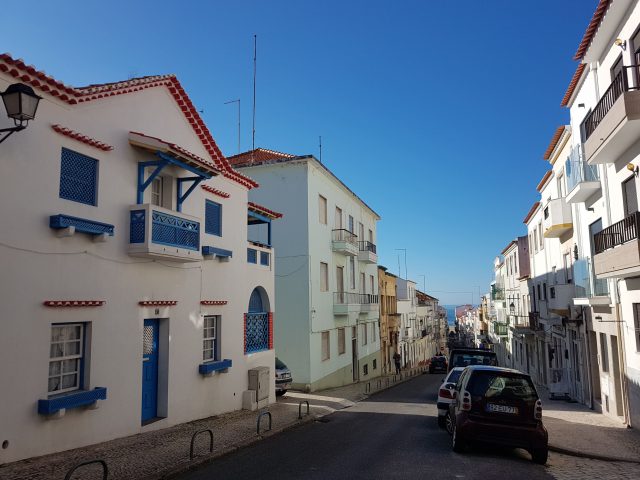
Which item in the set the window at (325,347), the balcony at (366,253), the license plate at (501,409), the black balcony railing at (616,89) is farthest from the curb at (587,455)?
the balcony at (366,253)

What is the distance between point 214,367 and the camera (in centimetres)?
1298

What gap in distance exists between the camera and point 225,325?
14.1 metres

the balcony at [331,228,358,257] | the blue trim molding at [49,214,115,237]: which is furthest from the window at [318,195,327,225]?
the blue trim molding at [49,214,115,237]

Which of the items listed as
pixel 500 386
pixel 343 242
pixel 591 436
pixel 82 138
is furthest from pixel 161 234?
pixel 343 242

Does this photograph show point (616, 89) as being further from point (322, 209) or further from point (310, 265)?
point (322, 209)

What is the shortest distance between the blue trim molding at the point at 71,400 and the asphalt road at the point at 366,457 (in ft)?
8.04

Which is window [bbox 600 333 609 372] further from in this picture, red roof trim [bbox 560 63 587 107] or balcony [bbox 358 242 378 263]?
balcony [bbox 358 242 378 263]

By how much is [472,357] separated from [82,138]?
1507cm

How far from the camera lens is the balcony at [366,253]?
30.6 metres

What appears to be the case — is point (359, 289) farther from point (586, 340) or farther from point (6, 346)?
point (6, 346)

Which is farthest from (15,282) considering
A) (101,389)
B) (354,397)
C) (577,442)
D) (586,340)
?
(586,340)

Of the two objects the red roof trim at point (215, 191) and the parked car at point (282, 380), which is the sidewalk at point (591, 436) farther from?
the red roof trim at point (215, 191)

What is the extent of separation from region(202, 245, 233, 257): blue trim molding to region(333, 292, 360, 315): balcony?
11.8 m

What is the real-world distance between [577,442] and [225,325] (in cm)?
933
